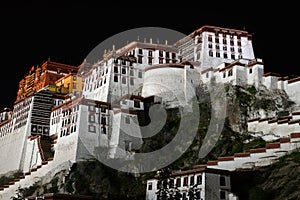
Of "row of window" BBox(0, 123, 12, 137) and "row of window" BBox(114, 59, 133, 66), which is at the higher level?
"row of window" BBox(114, 59, 133, 66)

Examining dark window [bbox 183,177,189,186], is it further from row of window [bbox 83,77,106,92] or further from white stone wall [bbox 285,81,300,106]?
row of window [bbox 83,77,106,92]

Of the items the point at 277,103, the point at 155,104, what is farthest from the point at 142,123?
the point at 277,103

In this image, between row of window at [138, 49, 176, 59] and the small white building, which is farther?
row of window at [138, 49, 176, 59]

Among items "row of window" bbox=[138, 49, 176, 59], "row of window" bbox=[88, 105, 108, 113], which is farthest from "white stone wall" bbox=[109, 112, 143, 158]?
"row of window" bbox=[138, 49, 176, 59]

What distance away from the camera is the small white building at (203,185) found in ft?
127

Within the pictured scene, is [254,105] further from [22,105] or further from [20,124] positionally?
[22,105]

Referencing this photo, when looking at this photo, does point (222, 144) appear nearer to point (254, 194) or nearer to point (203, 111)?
point (203, 111)

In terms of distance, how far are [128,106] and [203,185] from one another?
2181 cm

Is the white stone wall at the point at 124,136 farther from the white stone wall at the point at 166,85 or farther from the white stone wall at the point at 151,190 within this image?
the white stone wall at the point at 151,190

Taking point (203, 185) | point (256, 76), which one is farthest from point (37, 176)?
point (256, 76)

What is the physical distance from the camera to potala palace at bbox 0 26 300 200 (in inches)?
1837

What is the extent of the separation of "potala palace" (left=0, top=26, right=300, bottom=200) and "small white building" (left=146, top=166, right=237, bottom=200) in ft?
0.30

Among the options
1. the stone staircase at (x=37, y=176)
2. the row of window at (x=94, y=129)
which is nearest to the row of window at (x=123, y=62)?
the row of window at (x=94, y=129)

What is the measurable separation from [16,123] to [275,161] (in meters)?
43.0
